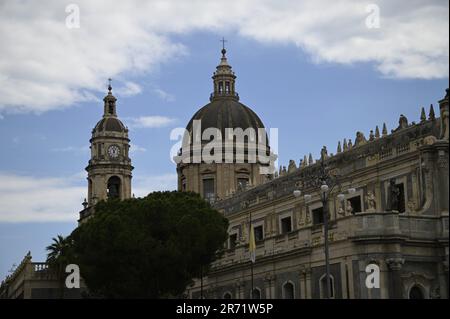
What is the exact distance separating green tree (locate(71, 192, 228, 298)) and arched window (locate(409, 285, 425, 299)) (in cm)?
1297

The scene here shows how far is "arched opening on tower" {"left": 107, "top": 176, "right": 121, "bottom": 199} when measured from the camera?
10450 centimetres

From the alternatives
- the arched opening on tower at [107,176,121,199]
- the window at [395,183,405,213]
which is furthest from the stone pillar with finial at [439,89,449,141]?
the arched opening on tower at [107,176,121,199]

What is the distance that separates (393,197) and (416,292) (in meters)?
7.67

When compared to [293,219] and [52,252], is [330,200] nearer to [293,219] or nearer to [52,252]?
[293,219]

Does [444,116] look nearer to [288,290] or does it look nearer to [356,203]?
[356,203]

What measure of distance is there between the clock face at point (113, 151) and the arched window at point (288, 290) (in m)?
50.0

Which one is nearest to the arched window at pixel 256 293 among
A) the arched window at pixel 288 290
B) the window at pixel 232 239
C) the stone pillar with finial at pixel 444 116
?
the arched window at pixel 288 290

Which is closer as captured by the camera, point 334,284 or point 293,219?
point 334,284

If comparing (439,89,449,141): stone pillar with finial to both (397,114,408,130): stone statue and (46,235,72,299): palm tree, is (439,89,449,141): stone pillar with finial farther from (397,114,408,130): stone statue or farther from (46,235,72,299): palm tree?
(46,235,72,299): palm tree

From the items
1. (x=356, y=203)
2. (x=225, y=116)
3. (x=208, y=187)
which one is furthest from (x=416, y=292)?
(x=225, y=116)

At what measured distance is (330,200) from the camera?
212ft
